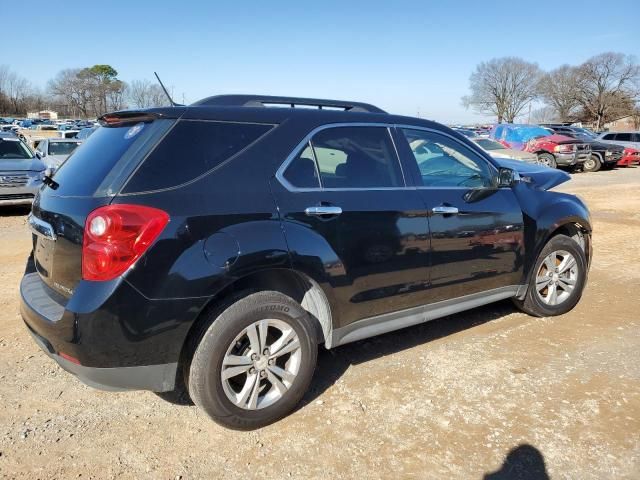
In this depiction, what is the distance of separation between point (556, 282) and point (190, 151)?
135 inches

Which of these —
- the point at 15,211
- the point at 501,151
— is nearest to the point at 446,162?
the point at 15,211

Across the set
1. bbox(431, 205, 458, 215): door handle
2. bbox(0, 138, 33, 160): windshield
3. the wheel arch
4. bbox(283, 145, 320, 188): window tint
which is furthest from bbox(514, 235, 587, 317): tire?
bbox(0, 138, 33, 160): windshield

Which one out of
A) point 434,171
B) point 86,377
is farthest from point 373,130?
point 86,377

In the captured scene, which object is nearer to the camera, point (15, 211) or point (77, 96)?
point (15, 211)

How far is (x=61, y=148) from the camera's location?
14258 mm

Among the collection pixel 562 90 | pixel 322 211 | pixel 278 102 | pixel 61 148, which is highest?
pixel 562 90

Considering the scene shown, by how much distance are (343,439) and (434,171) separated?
198cm

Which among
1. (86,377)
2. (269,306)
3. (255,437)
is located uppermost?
(269,306)

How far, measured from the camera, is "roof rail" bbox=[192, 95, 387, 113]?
330cm

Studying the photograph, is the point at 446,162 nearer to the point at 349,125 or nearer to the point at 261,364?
the point at 349,125

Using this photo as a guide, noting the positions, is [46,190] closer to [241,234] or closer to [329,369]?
[241,234]

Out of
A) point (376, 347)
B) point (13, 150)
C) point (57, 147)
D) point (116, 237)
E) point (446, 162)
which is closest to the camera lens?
point (116, 237)

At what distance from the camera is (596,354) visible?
399cm

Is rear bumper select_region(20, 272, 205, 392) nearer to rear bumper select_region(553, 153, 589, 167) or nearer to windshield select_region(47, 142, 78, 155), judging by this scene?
windshield select_region(47, 142, 78, 155)
